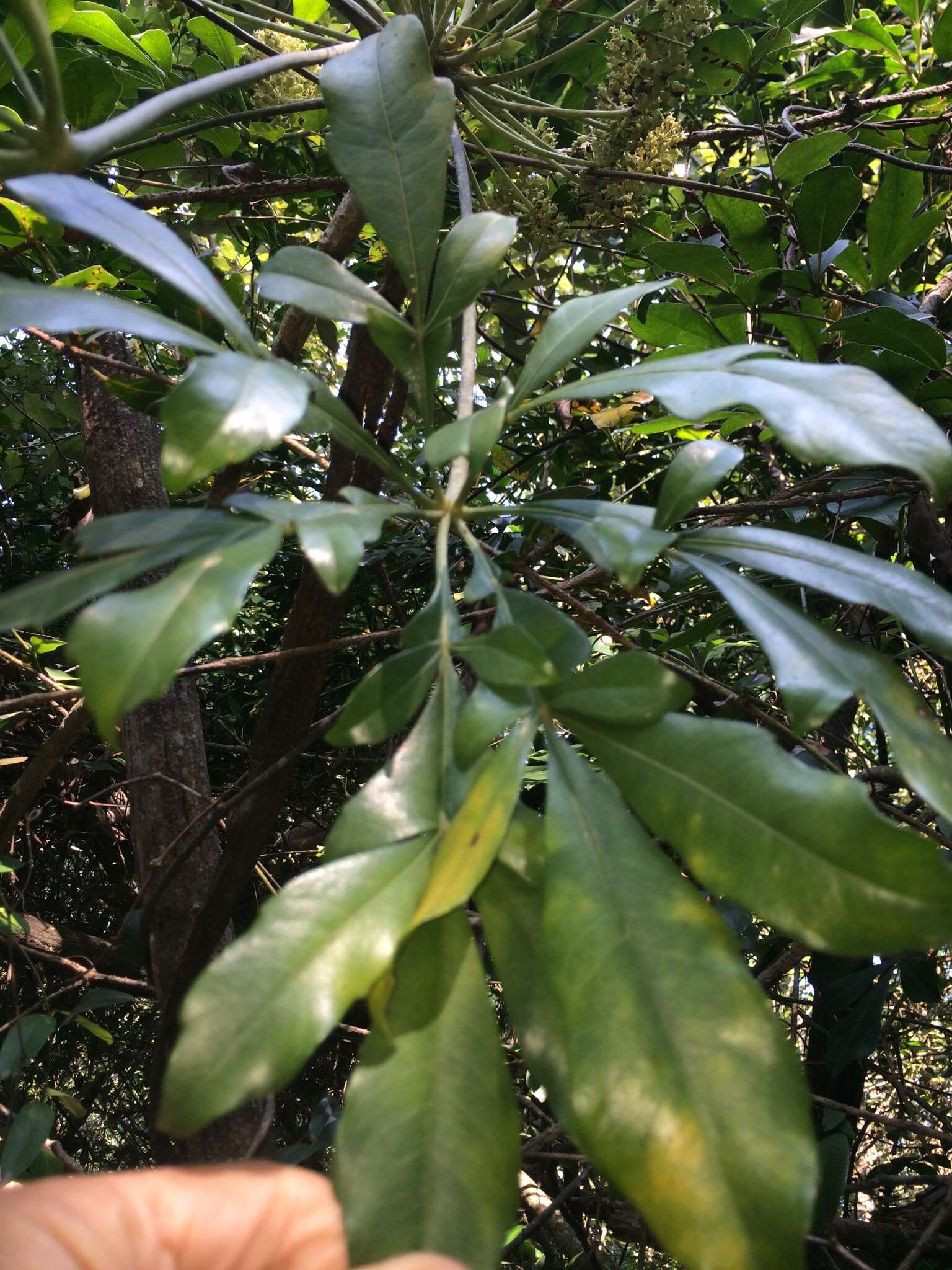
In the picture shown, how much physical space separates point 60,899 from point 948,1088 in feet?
5.80

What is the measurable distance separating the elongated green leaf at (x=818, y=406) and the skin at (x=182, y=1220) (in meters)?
0.42

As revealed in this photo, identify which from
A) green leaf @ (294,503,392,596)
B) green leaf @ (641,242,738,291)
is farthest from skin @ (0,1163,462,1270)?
green leaf @ (641,242,738,291)

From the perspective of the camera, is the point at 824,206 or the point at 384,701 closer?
the point at 384,701

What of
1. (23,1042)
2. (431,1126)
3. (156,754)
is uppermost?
(431,1126)

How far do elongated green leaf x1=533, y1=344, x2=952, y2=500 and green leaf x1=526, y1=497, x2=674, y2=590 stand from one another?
0.06 meters

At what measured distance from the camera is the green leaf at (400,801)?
41 cm

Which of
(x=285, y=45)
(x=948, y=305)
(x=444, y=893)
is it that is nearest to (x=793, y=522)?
(x=948, y=305)

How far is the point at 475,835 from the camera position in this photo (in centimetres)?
36

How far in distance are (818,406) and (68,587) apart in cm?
35

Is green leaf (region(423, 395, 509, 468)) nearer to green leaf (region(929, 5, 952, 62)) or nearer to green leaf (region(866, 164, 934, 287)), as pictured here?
green leaf (region(866, 164, 934, 287))

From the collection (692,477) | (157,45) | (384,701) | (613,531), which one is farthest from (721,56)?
(384,701)

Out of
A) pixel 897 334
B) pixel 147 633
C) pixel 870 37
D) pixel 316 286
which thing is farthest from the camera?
pixel 870 37

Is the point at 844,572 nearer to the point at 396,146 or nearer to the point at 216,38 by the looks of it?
the point at 396,146

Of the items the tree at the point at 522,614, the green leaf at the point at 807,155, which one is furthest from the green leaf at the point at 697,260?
the green leaf at the point at 807,155
